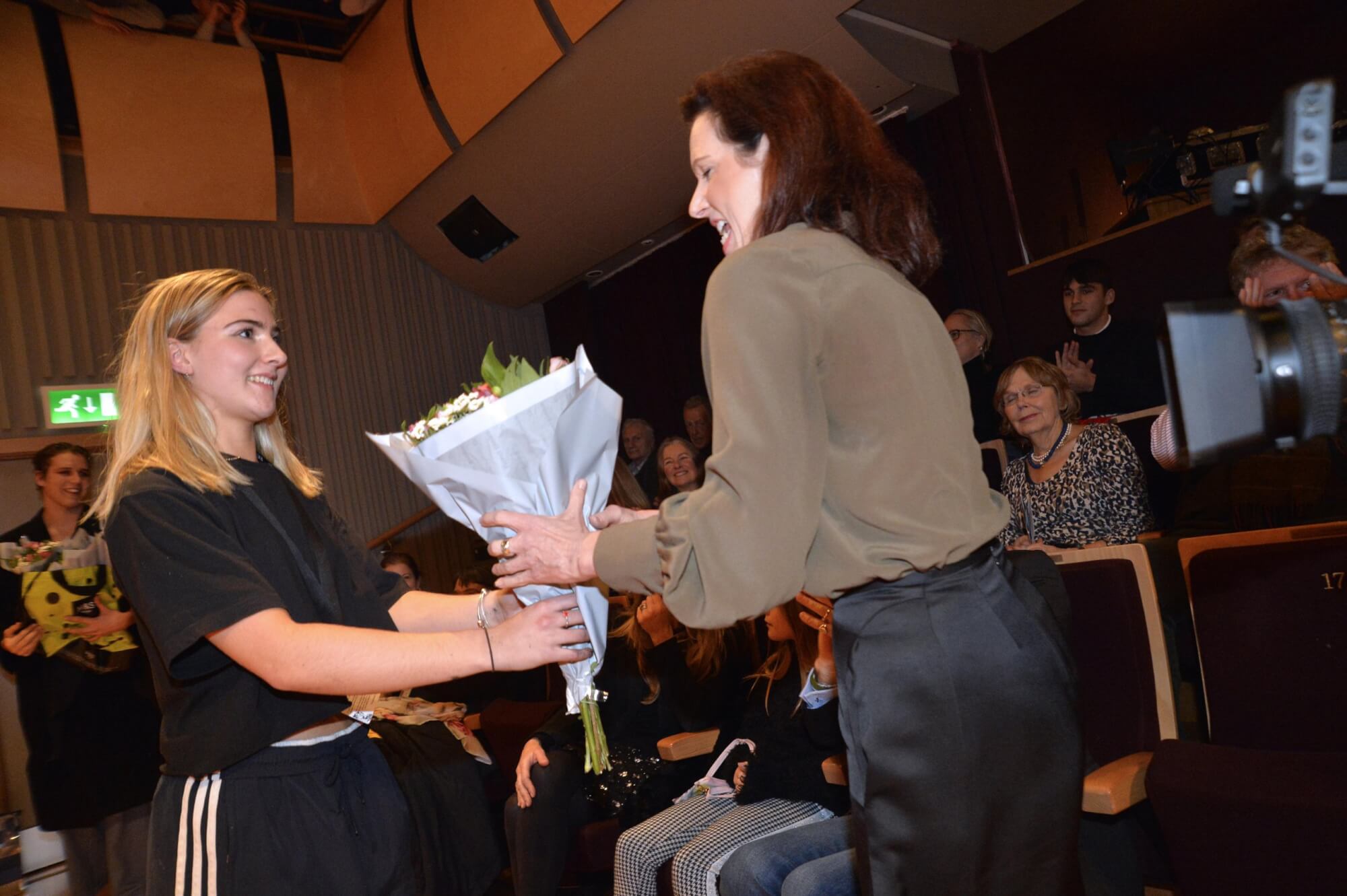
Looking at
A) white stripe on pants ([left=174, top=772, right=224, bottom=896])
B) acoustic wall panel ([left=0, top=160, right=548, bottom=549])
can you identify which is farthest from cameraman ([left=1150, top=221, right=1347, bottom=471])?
acoustic wall panel ([left=0, top=160, right=548, bottom=549])

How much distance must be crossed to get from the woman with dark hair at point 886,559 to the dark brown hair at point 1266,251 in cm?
206

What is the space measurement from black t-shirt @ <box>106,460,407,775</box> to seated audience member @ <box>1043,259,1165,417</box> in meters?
4.13

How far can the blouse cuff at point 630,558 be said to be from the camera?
4.58 ft

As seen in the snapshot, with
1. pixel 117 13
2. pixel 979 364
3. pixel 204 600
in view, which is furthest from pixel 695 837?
pixel 117 13

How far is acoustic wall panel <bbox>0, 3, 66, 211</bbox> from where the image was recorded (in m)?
6.10

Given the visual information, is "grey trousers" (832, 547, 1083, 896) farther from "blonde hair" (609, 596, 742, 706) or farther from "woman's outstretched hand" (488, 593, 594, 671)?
"blonde hair" (609, 596, 742, 706)

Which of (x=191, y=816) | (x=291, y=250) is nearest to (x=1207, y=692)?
(x=191, y=816)

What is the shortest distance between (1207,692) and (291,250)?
23.3ft

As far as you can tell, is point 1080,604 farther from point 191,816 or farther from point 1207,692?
point 191,816

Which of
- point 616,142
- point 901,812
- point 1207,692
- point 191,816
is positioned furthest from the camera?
point 616,142

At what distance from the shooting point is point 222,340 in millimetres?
1729

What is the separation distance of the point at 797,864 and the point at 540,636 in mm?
1258

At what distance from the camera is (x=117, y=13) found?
20.9ft

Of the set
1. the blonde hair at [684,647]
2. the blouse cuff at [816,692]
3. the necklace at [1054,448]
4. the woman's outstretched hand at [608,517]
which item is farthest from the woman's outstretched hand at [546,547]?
the necklace at [1054,448]
